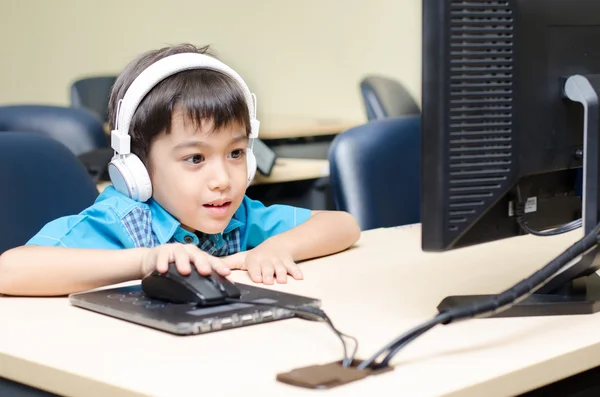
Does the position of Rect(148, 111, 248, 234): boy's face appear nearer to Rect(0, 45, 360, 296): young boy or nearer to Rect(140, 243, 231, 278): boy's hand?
Rect(0, 45, 360, 296): young boy

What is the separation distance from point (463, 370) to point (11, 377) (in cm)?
45

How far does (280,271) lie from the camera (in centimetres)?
130

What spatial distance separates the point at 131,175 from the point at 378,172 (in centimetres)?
64

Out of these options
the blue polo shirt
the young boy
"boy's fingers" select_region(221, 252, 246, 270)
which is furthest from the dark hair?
"boy's fingers" select_region(221, 252, 246, 270)

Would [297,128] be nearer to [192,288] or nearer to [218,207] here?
[218,207]

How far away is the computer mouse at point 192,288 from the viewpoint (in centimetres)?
105

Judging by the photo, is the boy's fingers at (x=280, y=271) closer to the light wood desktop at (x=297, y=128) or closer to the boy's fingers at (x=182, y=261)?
the boy's fingers at (x=182, y=261)

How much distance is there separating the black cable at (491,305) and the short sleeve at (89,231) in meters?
0.62

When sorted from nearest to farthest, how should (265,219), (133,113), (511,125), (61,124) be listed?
(511,125), (133,113), (265,219), (61,124)

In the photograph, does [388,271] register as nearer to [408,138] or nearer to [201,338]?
[201,338]

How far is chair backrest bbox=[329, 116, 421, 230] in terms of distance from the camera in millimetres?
1860

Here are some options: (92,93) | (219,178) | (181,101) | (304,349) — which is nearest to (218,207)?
(219,178)

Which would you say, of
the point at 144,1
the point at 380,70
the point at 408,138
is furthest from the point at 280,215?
the point at 144,1

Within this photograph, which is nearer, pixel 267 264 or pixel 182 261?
pixel 182 261
